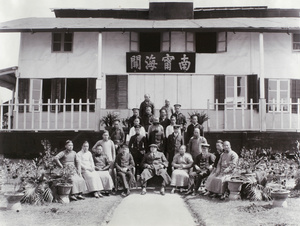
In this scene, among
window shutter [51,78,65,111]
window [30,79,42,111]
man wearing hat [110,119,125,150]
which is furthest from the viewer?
window [30,79,42,111]

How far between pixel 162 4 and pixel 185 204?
12.2m

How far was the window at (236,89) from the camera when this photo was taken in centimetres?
1658

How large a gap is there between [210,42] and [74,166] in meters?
9.54

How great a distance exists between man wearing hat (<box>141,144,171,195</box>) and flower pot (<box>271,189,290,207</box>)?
2.77m

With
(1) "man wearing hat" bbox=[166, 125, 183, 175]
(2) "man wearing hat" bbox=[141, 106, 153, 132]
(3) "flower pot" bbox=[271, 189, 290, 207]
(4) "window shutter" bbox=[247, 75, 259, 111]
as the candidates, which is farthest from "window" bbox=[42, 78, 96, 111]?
(3) "flower pot" bbox=[271, 189, 290, 207]

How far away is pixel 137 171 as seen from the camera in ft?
37.6

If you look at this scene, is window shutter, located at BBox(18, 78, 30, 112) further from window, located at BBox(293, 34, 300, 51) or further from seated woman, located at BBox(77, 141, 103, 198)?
window, located at BBox(293, 34, 300, 51)

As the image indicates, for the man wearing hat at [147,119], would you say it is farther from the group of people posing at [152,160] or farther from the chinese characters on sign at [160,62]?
the chinese characters on sign at [160,62]

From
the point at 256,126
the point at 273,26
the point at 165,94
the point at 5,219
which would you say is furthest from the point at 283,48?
the point at 5,219

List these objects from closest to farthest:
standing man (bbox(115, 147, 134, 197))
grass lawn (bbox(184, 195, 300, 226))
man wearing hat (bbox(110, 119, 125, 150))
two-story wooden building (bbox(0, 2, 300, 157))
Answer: grass lawn (bbox(184, 195, 300, 226)) < standing man (bbox(115, 147, 134, 197)) < man wearing hat (bbox(110, 119, 125, 150)) < two-story wooden building (bbox(0, 2, 300, 157))

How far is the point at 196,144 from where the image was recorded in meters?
11.4

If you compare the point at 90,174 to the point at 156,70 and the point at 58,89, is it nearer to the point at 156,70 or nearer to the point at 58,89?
the point at 156,70

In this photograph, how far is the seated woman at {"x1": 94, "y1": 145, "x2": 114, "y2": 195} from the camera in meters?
10.2

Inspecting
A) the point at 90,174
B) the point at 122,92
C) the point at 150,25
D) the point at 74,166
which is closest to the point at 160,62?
the point at 150,25
